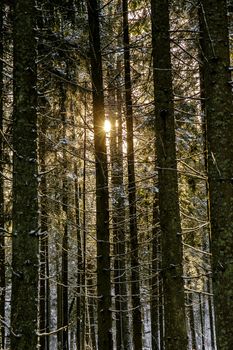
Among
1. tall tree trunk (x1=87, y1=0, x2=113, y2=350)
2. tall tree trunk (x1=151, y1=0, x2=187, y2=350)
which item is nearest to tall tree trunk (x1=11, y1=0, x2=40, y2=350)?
tall tree trunk (x1=151, y1=0, x2=187, y2=350)

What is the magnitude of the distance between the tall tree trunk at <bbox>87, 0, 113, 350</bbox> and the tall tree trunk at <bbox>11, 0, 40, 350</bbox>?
7.48ft

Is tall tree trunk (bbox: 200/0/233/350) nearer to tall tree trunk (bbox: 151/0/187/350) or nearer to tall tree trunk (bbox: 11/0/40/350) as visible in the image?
tall tree trunk (bbox: 151/0/187/350)

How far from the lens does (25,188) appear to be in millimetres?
5594

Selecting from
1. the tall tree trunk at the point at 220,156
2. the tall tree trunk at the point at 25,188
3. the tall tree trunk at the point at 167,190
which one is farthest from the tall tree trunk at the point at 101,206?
the tall tree trunk at the point at 220,156

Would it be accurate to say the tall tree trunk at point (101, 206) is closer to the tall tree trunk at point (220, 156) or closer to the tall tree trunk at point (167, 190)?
the tall tree trunk at point (167, 190)

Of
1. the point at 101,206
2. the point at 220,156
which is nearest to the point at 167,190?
the point at 220,156

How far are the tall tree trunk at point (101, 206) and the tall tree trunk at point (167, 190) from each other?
1820 millimetres

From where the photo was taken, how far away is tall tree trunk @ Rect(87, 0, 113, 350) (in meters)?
8.09

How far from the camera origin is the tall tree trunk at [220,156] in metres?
4.28

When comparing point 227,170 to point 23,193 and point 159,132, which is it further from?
point 23,193

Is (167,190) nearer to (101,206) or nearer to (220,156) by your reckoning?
(220,156)

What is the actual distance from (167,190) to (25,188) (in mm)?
2016

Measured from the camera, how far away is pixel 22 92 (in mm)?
5797

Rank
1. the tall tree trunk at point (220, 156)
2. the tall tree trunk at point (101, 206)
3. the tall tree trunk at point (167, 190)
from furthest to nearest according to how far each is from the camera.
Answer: the tall tree trunk at point (101, 206)
the tall tree trunk at point (167, 190)
the tall tree trunk at point (220, 156)
